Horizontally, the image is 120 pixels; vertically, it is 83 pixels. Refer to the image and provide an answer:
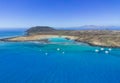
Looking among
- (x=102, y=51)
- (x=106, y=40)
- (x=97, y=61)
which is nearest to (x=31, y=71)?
(x=97, y=61)

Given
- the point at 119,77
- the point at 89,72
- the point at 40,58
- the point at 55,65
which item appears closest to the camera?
the point at 119,77

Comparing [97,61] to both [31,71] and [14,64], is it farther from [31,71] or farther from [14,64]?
[14,64]

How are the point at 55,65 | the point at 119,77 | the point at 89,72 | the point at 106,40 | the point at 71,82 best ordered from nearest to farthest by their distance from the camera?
1. the point at 71,82
2. the point at 119,77
3. the point at 89,72
4. the point at 55,65
5. the point at 106,40

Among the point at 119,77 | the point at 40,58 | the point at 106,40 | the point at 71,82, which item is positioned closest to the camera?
the point at 71,82

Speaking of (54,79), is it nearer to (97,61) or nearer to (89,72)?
(89,72)

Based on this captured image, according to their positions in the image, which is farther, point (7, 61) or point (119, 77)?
point (7, 61)

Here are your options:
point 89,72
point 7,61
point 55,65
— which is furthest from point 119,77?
point 7,61

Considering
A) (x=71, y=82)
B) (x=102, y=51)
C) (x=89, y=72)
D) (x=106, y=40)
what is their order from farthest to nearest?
(x=106, y=40) → (x=102, y=51) → (x=89, y=72) → (x=71, y=82)

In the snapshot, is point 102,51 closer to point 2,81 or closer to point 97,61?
point 97,61

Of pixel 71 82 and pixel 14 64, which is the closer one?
pixel 71 82
